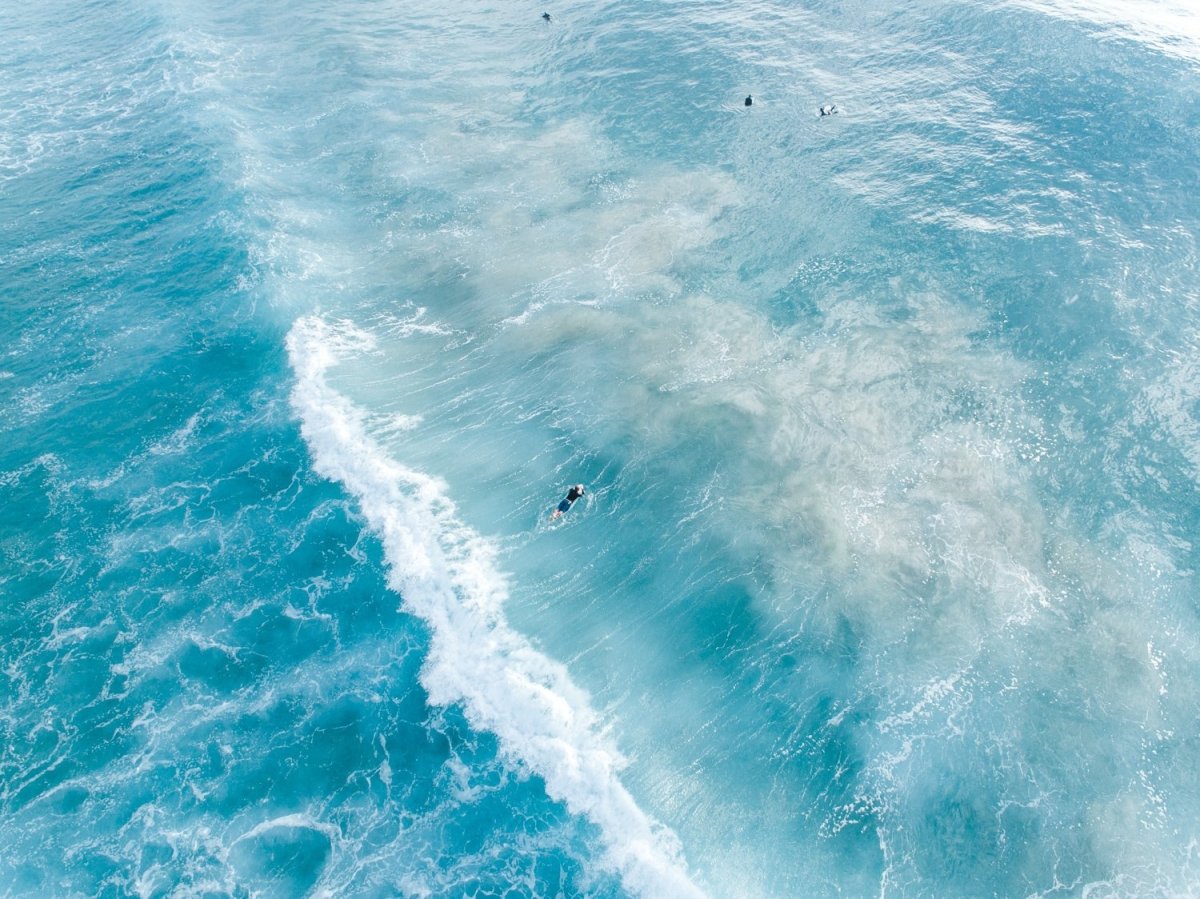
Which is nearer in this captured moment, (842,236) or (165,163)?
(842,236)

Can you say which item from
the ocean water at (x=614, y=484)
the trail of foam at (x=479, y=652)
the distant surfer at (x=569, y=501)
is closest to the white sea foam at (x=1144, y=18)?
the ocean water at (x=614, y=484)

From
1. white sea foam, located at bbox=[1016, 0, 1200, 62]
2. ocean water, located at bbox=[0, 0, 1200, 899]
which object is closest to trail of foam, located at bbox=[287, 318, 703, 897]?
ocean water, located at bbox=[0, 0, 1200, 899]

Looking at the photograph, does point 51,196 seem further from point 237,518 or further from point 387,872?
point 387,872

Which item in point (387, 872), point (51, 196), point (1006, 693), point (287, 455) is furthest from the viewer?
point (51, 196)

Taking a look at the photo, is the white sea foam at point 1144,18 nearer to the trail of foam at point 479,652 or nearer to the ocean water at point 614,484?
the ocean water at point 614,484

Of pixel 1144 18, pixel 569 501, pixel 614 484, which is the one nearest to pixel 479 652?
pixel 569 501

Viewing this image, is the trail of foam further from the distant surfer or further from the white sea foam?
the white sea foam

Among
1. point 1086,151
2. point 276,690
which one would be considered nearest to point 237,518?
point 276,690
